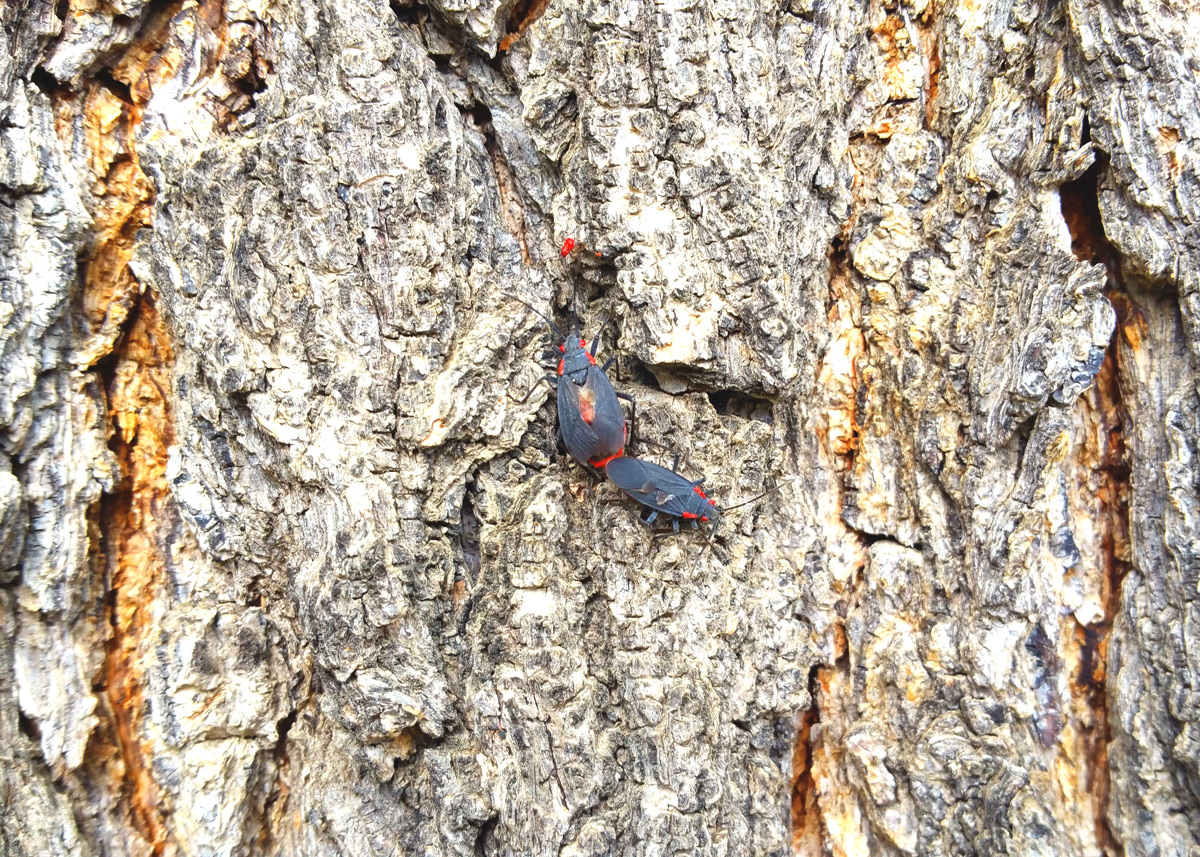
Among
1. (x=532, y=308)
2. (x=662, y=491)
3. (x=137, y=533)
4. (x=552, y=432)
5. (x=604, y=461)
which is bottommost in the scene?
(x=137, y=533)

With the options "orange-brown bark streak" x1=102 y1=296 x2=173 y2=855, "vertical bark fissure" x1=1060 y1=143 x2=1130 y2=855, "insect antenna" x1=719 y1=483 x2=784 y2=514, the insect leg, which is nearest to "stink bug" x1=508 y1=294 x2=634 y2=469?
the insect leg

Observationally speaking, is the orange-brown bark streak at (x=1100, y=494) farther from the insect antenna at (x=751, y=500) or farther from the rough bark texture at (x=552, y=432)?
the insect antenna at (x=751, y=500)

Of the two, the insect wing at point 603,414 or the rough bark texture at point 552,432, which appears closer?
the rough bark texture at point 552,432

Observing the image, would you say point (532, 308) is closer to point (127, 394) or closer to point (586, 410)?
point (586, 410)

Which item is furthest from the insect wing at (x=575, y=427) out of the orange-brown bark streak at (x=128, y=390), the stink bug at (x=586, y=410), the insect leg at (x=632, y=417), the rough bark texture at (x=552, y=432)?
the orange-brown bark streak at (x=128, y=390)

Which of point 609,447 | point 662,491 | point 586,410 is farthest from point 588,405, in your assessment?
point 662,491

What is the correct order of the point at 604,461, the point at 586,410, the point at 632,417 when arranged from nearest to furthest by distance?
the point at 586,410, the point at 604,461, the point at 632,417
